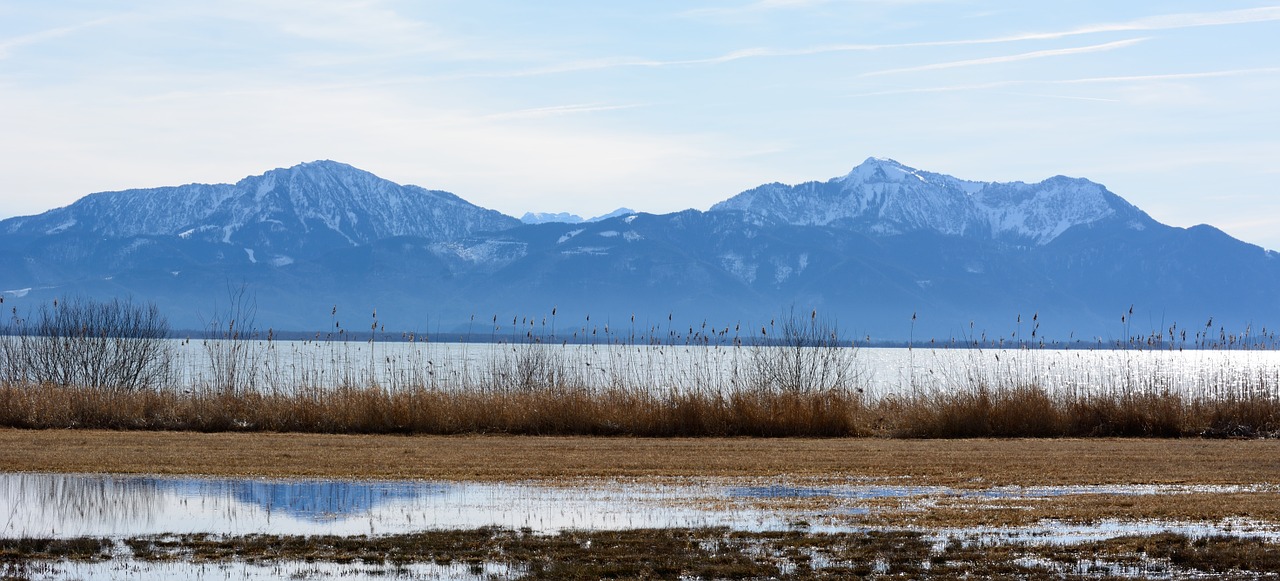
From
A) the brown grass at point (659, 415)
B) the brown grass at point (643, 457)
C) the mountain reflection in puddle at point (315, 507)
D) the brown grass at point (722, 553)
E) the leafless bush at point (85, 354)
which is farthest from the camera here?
the leafless bush at point (85, 354)

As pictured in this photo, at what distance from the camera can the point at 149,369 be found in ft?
138

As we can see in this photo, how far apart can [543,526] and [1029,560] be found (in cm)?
391

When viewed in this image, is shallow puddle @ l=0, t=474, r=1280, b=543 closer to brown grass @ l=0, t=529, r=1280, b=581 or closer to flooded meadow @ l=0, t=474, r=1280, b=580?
flooded meadow @ l=0, t=474, r=1280, b=580

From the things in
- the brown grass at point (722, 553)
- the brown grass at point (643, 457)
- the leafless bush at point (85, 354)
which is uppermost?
the leafless bush at point (85, 354)

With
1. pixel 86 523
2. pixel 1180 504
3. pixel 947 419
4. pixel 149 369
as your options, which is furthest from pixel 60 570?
pixel 149 369

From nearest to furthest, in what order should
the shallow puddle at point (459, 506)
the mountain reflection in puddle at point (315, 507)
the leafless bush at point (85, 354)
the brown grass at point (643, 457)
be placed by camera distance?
the shallow puddle at point (459, 506), the mountain reflection in puddle at point (315, 507), the brown grass at point (643, 457), the leafless bush at point (85, 354)

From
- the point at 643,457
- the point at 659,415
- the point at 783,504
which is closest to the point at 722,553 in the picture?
the point at 783,504

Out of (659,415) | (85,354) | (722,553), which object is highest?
(85,354)

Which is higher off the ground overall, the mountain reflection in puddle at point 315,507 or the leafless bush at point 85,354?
the leafless bush at point 85,354

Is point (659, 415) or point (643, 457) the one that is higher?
point (659, 415)

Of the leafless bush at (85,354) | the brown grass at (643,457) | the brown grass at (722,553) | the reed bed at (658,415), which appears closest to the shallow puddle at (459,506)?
the brown grass at (722,553)

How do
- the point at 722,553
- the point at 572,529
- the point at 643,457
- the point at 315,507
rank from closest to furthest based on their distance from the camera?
the point at 722,553
the point at 572,529
the point at 315,507
the point at 643,457

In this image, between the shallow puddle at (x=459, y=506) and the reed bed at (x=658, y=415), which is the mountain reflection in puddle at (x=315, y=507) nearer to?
the shallow puddle at (x=459, y=506)

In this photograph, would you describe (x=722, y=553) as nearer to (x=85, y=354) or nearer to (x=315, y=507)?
(x=315, y=507)
